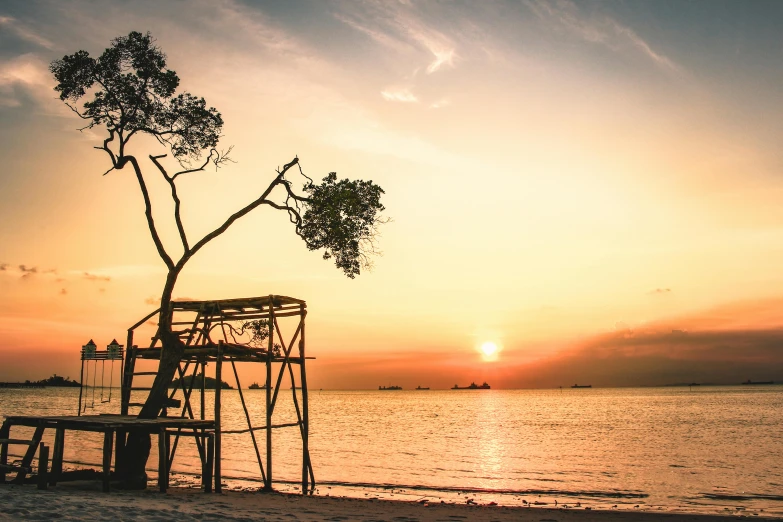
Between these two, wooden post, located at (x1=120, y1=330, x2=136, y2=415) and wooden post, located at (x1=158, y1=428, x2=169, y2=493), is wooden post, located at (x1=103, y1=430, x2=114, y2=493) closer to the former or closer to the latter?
wooden post, located at (x1=158, y1=428, x2=169, y2=493)

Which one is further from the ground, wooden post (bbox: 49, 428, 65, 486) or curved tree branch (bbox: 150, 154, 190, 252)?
curved tree branch (bbox: 150, 154, 190, 252)

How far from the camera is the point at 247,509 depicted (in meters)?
13.5

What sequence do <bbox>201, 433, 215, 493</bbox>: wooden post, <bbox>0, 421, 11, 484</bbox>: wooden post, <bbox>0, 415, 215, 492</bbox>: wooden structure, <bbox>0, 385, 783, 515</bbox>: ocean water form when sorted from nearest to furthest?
<bbox>0, 415, 215, 492</bbox>: wooden structure, <bbox>0, 421, 11, 484</bbox>: wooden post, <bbox>201, 433, 215, 493</bbox>: wooden post, <bbox>0, 385, 783, 515</bbox>: ocean water

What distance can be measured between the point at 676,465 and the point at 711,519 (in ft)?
64.8

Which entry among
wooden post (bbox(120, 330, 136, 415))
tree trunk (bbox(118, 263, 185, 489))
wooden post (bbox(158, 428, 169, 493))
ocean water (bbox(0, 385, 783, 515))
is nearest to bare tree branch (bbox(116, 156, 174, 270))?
tree trunk (bbox(118, 263, 185, 489))

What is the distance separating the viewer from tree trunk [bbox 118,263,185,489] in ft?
55.6

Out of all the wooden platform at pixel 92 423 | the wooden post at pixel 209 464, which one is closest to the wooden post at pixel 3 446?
the wooden platform at pixel 92 423

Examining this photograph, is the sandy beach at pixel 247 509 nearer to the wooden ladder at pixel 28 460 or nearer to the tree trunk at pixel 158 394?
the wooden ladder at pixel 28 460

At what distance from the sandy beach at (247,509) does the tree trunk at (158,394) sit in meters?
1.26

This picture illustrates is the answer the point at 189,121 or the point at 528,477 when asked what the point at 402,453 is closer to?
the point at 528,477

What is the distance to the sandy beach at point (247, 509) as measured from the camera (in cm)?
1111

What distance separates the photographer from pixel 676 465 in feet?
113

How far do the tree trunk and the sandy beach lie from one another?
1256mm

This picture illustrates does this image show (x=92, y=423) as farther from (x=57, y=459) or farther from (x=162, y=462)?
(x=162, y=462)
